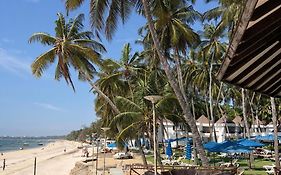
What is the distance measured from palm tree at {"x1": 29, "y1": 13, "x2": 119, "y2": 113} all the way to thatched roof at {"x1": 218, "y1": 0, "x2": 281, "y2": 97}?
1716cm

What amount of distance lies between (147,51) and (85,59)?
25.3 ft

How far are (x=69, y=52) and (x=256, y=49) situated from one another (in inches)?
798

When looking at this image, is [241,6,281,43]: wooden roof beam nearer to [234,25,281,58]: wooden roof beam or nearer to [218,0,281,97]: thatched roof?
[218,0,281,97]: thatched roof

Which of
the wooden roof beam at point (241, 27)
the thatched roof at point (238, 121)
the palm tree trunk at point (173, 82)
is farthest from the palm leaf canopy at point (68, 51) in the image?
the thatched roof at point (238, 121)

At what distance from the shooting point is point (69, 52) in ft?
74.4

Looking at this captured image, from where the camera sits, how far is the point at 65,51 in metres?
22.5

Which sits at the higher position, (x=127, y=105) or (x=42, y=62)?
(x=42, y=62)

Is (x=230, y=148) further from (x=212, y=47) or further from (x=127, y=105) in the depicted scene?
(x=212, y=47)

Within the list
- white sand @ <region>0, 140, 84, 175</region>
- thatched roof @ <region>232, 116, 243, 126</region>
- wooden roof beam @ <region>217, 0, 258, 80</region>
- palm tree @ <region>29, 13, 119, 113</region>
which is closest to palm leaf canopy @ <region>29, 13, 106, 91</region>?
palm tree @ <region>29, 13, 119, 113</region>

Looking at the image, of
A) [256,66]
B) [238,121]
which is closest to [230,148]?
[256,66]

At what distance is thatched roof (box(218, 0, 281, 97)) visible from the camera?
96.6 inches

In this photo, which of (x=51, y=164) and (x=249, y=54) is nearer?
(x=249, y=54)

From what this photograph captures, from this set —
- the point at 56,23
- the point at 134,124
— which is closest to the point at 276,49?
the point at 134,124

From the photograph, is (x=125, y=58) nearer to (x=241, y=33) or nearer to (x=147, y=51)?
(x=147, y=51)
